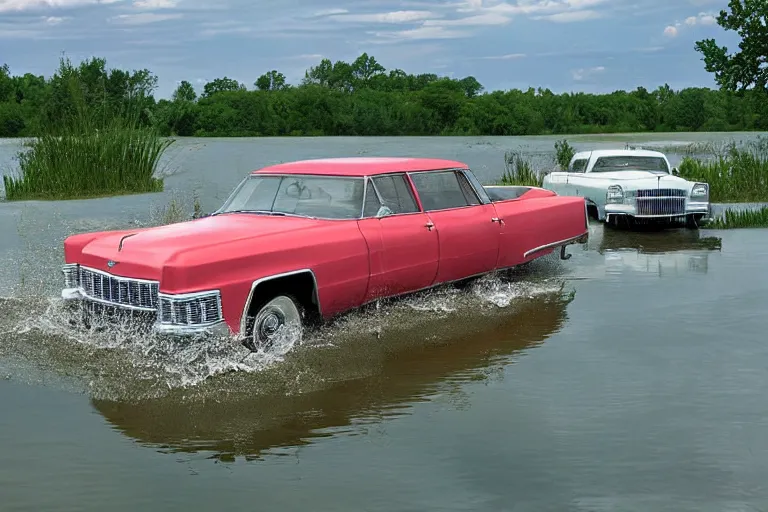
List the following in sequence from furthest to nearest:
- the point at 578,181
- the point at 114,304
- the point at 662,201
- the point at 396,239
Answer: the point at 578,181
the point at 662,201
the point at 396,239
the point at 114,304

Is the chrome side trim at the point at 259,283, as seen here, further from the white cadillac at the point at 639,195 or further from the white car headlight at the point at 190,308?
the white cadillac at the point at 639,195

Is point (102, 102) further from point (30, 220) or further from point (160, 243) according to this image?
point (160, 243)

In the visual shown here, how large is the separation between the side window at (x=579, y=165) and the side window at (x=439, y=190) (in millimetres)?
8298

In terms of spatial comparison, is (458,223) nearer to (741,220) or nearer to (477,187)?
(477,187)

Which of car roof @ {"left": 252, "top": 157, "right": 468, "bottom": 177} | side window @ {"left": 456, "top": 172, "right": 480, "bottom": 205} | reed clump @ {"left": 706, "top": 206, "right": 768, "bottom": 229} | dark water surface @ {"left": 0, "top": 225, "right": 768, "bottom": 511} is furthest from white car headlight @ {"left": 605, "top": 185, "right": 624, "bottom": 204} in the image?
car roof @ {"left": 252, "top": 157, "right": 468, "bottom": 177}

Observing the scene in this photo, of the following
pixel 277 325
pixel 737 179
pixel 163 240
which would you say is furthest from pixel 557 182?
pixel 163 240

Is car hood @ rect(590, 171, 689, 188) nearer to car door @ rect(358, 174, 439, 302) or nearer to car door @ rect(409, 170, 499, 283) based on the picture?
car door @ rect(409, 170, 499, 283)

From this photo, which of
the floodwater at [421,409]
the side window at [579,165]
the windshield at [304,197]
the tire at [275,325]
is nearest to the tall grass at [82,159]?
the side window at [579,165]

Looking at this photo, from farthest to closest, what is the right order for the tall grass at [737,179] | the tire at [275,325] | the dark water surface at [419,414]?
the tall grass at [737,179] → the tire at [275,325] → the dark water surface at [419,414]

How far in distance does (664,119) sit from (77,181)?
76.0 m

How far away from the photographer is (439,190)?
33.0 ft

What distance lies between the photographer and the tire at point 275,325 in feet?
24.8

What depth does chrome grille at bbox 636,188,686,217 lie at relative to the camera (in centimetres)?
1655

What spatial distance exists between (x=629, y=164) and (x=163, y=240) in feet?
39.3
